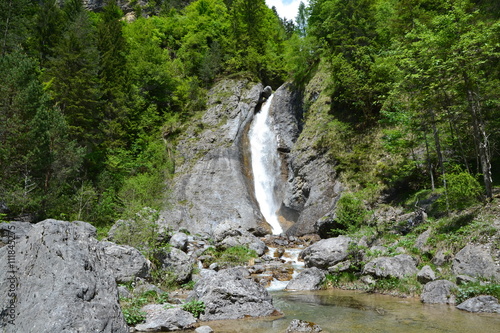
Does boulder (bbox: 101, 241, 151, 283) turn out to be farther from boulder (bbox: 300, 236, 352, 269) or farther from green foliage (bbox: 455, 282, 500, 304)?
green foliage (bbox: 455, 282, 500, 304)

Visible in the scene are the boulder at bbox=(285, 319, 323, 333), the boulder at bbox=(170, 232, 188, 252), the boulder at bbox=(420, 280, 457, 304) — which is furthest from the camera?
the boulder at bbox=(170, 232, 188, 252)

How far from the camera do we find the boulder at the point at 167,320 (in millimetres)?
7629

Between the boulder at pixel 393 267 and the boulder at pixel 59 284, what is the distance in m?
9.71

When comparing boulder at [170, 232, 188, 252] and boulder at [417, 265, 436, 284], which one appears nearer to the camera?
boulder at [417, 265, 436, 284]

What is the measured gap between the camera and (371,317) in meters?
8.38

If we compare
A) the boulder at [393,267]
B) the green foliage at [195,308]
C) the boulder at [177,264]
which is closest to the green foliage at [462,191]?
the boulder at [393,267]

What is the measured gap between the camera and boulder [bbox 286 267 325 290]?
12.9m

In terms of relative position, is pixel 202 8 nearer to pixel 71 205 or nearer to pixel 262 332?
pixel 71 205

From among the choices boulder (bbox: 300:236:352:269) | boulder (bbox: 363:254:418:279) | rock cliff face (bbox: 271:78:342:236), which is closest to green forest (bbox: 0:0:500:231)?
rock cliff face (bbox: 271:78:342:236)

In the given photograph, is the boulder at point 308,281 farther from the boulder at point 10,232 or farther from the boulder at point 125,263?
the boulder at point 10,232

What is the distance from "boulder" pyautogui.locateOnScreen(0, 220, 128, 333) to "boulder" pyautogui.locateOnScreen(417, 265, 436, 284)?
9.80 m

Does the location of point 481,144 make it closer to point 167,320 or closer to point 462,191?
point 462,191

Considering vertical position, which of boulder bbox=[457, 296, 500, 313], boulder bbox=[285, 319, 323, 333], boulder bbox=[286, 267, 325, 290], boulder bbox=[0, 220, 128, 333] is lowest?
boulder bbox=[286, 267, 325, 290]

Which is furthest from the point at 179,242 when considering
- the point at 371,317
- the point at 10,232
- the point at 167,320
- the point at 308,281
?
the point at 371,317
